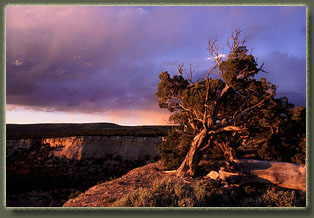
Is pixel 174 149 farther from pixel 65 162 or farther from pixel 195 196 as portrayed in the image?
pixel 65 162

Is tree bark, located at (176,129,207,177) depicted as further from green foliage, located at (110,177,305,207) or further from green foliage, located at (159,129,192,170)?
green foliage, located at (159,129,192,170)

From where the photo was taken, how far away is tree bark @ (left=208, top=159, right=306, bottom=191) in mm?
9375

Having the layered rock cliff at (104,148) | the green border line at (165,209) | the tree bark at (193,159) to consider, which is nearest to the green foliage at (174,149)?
the tree bark at (193,159)

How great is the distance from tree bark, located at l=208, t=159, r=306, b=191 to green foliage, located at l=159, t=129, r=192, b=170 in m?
3.14

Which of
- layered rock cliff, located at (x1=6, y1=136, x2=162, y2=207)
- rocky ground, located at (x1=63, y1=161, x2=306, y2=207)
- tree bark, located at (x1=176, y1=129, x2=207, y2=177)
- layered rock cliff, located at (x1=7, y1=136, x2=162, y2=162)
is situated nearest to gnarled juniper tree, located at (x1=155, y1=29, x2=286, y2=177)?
tree bark, located at (x1=176, y1=129, x2=207, y2=177)

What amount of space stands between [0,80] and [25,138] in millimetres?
40957

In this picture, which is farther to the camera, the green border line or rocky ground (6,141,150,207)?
rocky ground (6,141,150,207)

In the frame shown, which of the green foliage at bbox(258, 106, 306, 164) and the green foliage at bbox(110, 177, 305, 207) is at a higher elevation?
the green foliage at bbox(258, 106, 306, 164)

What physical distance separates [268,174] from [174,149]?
19.6 ft

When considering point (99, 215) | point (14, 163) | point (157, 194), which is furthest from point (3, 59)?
point (14, 163)

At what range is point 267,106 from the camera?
11.3 metres

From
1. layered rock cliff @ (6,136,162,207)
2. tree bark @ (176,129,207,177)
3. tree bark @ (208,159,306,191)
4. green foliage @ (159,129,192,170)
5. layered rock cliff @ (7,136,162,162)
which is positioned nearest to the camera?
tree bark @ (208,159,306,191)

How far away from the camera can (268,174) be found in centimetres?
977

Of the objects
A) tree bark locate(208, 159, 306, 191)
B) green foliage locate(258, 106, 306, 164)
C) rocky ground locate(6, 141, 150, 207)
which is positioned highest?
green foliage locate(258, 106, 306, 164)
